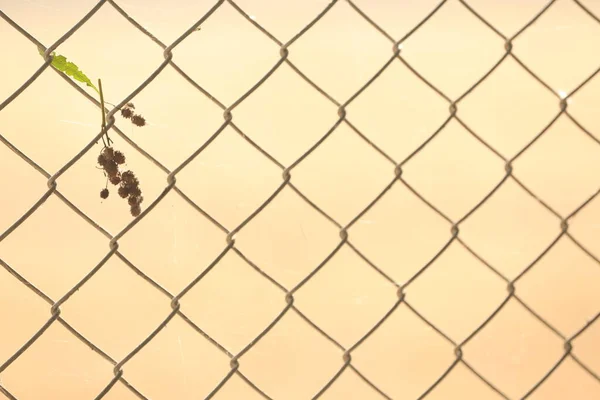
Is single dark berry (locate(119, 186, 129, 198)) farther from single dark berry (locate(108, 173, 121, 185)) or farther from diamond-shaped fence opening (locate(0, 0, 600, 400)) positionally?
diamond-shaped fence opening (locate(0, 0, 600, 400))

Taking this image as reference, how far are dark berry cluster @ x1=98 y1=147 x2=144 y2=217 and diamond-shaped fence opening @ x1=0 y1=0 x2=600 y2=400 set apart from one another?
67 centimetres

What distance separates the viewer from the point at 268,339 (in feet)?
5.37

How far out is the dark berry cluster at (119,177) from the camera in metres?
0.73

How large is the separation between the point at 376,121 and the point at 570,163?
576 mm

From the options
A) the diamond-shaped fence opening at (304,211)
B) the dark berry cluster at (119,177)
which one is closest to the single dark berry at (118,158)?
the dark berry cluster at (119,177)

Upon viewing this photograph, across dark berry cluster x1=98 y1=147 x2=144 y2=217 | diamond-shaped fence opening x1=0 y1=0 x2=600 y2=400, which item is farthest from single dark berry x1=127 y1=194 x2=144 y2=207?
diamond-shaped fence opening x1=0 y1=0 x2=600 y2=400

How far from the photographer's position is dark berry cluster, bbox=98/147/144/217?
733 mm

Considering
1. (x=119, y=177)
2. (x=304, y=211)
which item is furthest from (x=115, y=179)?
(x=304, y=211)

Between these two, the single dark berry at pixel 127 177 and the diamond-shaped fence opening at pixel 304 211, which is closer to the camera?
the single dark berry at pixel 127 177

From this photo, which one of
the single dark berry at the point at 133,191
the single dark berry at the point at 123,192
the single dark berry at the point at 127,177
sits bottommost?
the single dark berry at the point at 123,192

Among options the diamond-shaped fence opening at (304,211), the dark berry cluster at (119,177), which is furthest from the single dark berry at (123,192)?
the diamond-shaped fence opening at (304,211)

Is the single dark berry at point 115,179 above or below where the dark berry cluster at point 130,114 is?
below

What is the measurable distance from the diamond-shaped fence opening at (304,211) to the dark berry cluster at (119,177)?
2.20 ft

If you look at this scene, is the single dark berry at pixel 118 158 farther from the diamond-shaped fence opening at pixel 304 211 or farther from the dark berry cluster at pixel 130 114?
the diamond-shaped fence opening at pixel 304 211
